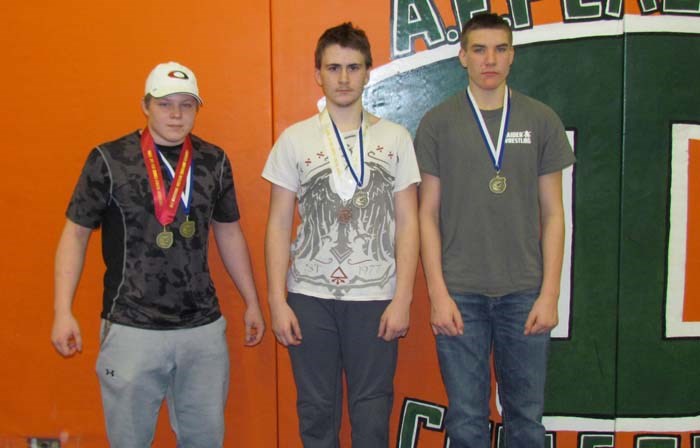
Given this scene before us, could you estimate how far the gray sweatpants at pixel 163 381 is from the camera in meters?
2.01

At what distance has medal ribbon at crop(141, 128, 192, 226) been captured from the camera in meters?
2.04

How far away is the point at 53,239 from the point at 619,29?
2.58 m

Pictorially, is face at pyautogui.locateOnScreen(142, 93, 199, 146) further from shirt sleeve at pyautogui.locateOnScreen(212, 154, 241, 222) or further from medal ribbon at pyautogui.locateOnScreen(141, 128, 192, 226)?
shirt sleeve at pyautogui.locateOnScreen(212, 154, 241, 222)

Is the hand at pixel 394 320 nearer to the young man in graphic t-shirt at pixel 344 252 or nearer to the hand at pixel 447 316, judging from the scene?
the young man in graphic t-shirt at pixel 344 252

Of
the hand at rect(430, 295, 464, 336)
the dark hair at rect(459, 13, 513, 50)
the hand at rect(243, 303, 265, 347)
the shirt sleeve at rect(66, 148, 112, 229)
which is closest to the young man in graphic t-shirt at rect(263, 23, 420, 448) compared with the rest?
the hand at rect(430, 295, 464, 336)

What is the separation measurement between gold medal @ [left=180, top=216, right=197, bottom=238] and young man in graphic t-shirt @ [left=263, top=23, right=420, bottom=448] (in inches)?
10.3

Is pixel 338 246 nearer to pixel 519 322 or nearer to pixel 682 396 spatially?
pixel 519 322

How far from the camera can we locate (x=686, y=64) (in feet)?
8.53

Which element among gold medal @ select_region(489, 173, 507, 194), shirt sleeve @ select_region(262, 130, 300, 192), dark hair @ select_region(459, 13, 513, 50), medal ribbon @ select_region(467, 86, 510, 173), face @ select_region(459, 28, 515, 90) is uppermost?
dark hair @ select_region(459, 13, 513, 50)

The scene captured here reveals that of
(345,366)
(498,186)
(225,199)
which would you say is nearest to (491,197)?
(498,186)

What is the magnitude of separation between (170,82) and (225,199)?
1.48 ft

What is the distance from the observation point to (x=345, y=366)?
2.16 meters

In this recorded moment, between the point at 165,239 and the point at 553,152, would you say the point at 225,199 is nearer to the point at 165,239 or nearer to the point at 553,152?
the point at 165,239

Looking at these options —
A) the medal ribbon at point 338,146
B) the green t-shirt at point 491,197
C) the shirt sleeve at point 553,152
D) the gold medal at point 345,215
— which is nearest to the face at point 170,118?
the medal ribbon at point 338,146
